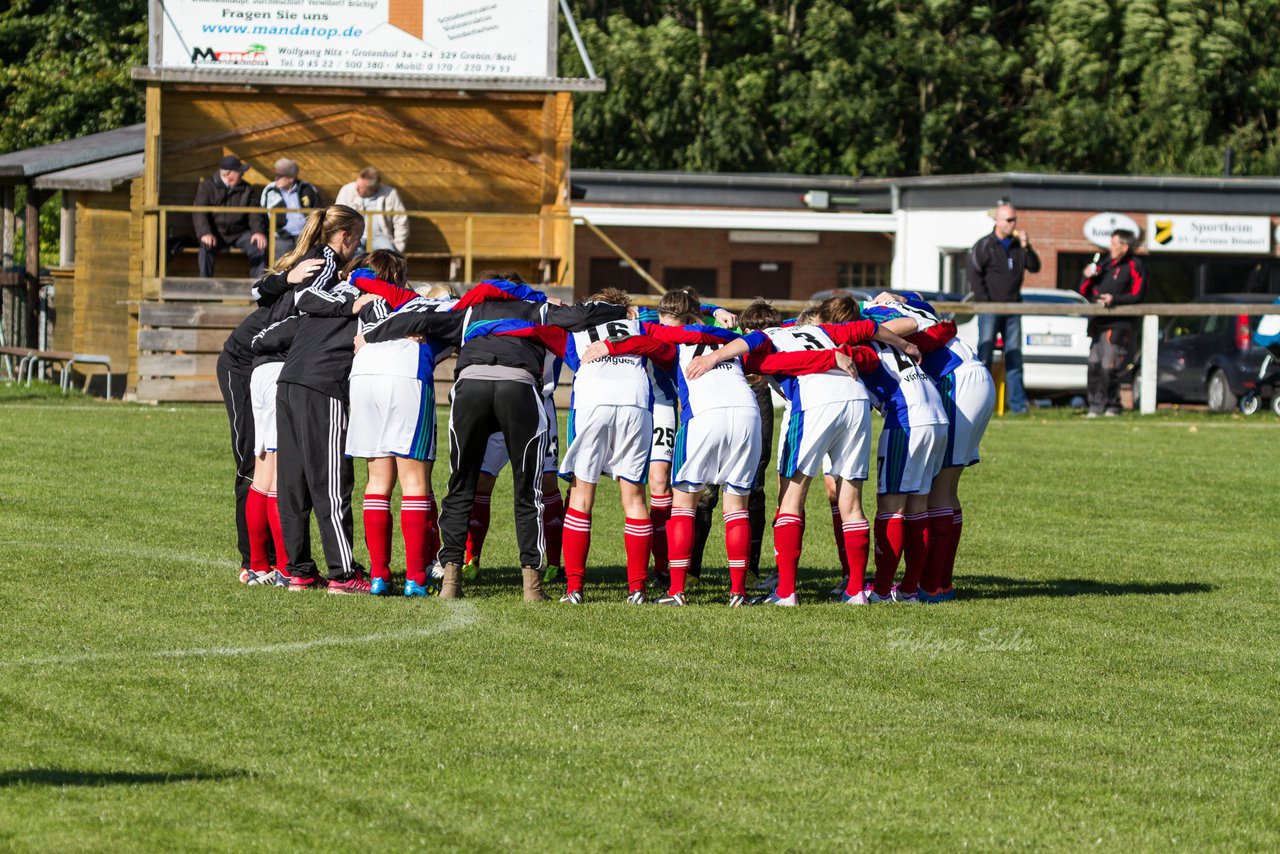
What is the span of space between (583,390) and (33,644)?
130 inches

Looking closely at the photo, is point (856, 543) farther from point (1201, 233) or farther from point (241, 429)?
point (1201, 233)

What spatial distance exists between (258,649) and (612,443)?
2561mm

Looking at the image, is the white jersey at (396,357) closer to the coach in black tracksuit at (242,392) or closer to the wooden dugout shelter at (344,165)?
the coach in black tracksuit at (242,392)

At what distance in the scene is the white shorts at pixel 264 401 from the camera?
10.7 metres

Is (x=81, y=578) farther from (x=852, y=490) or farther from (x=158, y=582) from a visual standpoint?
(x=852, y=490)

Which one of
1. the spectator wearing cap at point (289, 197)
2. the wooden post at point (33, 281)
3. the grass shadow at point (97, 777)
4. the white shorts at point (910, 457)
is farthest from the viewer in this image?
the wooden post at point (33, 281)

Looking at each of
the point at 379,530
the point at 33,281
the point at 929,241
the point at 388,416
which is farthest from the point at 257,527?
the point at 929,241

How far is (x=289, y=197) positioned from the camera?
22250mm

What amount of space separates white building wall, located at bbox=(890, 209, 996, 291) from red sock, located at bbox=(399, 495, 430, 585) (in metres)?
27.4

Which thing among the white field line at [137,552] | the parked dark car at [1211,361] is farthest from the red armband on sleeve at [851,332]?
the parked dark car at [1211,361]

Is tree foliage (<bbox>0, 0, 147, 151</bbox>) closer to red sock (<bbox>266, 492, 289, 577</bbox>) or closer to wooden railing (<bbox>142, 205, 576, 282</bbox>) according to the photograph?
wooden railing (<bbox>142, 205, 576, 282</bbox>)

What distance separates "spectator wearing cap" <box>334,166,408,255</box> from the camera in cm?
2252

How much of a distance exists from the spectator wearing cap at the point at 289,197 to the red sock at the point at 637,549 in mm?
12456

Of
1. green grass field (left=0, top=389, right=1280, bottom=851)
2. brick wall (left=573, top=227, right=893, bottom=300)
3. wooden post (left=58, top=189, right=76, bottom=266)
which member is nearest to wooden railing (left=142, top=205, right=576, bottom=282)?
wooden post (left=58, top=189, right=76, bottom=266)
